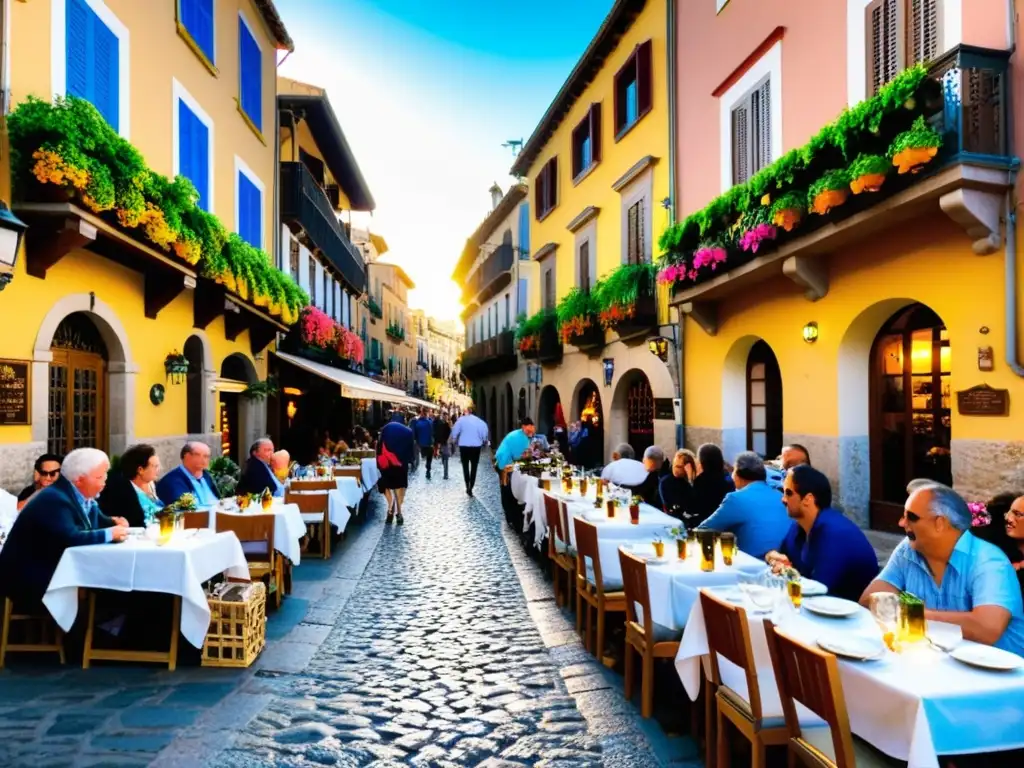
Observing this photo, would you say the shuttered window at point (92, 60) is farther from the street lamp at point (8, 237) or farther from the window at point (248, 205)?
the window at point (248, 205)

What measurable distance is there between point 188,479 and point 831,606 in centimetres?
582

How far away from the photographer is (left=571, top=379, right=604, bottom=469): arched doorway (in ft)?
58.6

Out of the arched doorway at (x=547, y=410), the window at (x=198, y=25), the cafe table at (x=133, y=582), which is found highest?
the window at (x=198, y=25)

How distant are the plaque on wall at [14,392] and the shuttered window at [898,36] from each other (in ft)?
31.3

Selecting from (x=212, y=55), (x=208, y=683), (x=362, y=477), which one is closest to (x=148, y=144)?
(x=212, y=55)

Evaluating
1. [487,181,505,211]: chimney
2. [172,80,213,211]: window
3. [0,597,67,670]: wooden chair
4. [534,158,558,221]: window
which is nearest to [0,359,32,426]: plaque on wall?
[0,597,67,670]: wooden chair

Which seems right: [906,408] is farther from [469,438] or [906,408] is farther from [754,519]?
[469,438]

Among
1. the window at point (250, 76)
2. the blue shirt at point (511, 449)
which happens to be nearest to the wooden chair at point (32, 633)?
the blue shirt at point (511, 449)

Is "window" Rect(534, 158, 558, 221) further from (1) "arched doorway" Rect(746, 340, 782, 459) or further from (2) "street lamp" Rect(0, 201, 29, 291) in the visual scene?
(2) "street lamp" Rect(0, 201, 29, 291)

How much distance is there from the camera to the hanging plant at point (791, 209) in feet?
27.9

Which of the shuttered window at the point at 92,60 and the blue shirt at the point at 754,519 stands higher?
the shuttered window at the point at 92,60

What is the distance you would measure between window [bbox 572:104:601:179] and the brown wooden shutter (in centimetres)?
261

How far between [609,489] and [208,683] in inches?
183

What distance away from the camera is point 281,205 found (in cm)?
1677
